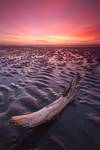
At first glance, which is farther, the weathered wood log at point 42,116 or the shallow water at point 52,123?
the shallow water at point 52,123

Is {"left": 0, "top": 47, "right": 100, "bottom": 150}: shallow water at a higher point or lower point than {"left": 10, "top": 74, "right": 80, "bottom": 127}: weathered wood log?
lower

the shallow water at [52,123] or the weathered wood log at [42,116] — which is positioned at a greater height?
the weathered wood log at [42,116]

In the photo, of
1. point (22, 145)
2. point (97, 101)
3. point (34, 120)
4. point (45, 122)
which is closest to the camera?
point (22, 145)

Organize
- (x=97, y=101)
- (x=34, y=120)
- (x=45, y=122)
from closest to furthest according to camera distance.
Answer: (x=34, y=120) < (x=45, y=122) < (x=97, y=101)

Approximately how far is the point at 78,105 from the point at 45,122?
8.67 ft

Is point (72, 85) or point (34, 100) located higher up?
point (72, 85)

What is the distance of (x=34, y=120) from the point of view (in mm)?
6180

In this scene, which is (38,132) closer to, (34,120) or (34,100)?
(34,120)

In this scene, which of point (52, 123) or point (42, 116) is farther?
point (52, 123)

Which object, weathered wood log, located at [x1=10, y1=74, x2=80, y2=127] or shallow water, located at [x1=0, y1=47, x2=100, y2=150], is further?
shallow water, located at [x1=0, y1=47, x2=100, y2=150]

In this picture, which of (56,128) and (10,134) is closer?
(10,134)

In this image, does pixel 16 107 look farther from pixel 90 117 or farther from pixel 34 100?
pixel 90 117

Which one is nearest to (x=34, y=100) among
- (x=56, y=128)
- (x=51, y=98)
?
(x=51, y=98)

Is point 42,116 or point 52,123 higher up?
point 42,116
